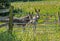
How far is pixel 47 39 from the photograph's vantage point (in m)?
7.52

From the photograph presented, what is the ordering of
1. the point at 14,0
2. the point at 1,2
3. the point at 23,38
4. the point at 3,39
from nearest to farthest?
the point at 3,39 → the point at 23,38 → the point at 1,2 → the point at 14,0

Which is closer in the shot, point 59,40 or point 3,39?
point 3,39

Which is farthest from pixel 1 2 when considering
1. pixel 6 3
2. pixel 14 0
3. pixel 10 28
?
pixel 14 0

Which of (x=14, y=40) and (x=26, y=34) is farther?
(x=26, y=34)

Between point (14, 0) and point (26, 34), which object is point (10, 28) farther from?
point (14, 0)

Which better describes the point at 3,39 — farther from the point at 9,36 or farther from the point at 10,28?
the point at 10,28

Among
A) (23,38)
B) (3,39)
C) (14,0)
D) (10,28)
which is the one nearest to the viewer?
(3,39)

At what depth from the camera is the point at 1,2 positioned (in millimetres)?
17203

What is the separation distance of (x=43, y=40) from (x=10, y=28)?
1.25 metres

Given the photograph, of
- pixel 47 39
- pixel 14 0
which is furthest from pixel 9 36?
pixel 14 0

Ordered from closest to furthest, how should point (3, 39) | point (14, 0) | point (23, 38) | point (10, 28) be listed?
point (3, 39)
point (23, 38)
point (10, 28)
point (14, 0)

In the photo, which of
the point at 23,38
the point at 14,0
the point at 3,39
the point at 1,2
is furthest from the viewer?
the point at 14,0

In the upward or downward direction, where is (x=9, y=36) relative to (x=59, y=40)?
upward

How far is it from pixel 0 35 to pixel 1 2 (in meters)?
11.1
